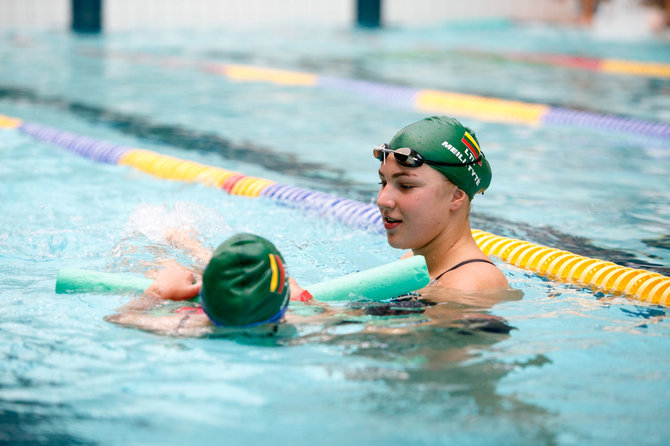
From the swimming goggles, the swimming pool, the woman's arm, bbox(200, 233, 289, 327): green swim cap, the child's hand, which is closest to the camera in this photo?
the swimming pool

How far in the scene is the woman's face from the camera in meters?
3.26

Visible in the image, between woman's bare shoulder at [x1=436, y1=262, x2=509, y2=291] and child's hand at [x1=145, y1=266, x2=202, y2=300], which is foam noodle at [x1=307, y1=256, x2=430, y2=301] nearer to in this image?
woman's bare shoulder at [x1=436, y1=262, x2=509, y2=291]

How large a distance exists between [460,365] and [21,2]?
19.3 m

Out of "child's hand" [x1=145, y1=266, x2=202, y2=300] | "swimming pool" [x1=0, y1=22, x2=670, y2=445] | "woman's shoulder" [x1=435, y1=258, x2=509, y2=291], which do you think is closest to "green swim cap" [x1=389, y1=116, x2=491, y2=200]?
"woman's shoulder" [x1=435, y1=258, x2=509, y2=291]

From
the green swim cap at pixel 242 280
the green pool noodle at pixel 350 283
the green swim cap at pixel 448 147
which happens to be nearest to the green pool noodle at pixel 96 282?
the green pool noodle at pixel 350 283

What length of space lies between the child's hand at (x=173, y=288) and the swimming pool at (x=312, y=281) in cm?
21

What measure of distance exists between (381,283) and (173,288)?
82 cm

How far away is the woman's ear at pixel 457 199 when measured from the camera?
11.0 feet

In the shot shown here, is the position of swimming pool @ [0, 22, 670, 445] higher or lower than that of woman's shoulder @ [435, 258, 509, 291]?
lower

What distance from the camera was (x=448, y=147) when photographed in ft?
10.8

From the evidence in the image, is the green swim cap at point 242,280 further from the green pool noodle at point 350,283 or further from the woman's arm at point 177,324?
the green pool noodle at point 350,283

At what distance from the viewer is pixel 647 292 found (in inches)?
154

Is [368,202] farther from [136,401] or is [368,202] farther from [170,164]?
[136,401]

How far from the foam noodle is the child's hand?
527 millimetres
